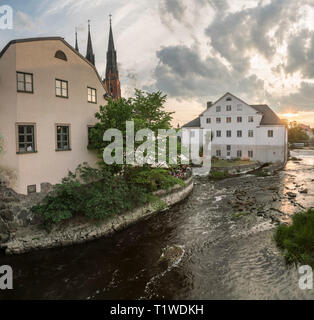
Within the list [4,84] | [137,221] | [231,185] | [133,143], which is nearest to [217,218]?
[137,221]

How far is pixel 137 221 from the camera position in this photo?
49.9ft

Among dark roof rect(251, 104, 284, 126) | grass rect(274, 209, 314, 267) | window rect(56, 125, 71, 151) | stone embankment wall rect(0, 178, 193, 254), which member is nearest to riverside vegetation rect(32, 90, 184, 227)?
stone embankment wall rect(0, 178, 193, 254)

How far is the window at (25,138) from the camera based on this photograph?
517 inches

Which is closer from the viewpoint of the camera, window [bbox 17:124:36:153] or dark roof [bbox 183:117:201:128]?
window [bbox 17:124:36:153]

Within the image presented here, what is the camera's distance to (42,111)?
14.0m

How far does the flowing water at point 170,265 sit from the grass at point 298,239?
A: 43 cm

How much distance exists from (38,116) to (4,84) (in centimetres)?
232

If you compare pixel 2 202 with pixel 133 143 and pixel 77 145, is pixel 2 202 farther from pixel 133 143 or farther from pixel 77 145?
pixel 133 143

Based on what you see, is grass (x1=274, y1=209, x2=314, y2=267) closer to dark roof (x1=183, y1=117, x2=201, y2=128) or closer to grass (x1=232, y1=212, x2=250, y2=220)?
grass (x1=232, y1=212, x2=250, y2=220)

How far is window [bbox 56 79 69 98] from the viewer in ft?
48.6

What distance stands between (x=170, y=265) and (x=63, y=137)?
1060 cm

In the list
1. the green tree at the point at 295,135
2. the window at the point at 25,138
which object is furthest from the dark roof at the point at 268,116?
the green tree at the point at 295,135

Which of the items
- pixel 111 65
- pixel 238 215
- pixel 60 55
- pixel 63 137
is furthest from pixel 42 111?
pixel 111 65

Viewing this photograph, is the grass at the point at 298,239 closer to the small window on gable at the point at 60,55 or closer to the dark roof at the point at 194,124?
the small window on gable at the point at 60,55
